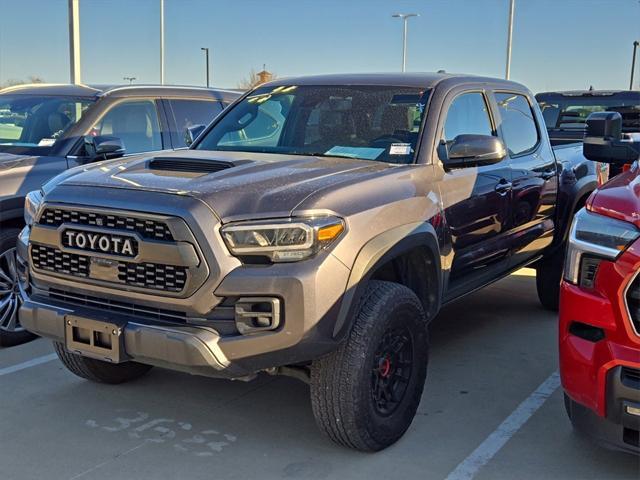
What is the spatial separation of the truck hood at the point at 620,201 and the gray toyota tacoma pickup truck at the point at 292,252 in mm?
891

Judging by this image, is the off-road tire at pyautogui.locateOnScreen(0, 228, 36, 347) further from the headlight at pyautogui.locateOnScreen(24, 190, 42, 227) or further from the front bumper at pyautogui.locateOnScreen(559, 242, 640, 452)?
the front bumper at pyautogui.locateOnScreen(559, 242, 640, 452)

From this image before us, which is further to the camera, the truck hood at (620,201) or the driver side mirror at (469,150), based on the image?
the driver side mirror at (469,150)

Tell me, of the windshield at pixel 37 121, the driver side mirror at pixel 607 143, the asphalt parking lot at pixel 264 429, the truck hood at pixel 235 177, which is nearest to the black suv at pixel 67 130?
the windshield at pixel 37 121

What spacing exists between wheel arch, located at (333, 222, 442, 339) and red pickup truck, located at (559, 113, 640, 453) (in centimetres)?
80

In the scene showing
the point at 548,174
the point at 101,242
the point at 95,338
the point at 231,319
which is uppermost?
the point at 548,174

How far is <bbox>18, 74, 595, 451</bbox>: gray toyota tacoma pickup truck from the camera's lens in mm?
3070

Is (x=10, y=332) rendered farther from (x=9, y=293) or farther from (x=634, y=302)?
(x=634, y=302)

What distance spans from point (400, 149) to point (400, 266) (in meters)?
0.72

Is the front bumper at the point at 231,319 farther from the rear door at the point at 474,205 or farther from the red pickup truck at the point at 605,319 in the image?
the rear door at the point at 474,205

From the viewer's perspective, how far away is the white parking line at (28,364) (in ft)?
15.5

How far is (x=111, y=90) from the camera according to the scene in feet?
19.9

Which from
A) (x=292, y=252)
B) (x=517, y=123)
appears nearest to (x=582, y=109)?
(x=517, y=123)

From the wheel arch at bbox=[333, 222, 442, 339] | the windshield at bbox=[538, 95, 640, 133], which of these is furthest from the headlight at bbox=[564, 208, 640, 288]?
the windshield at bbox=[538, 95, 640, 133]

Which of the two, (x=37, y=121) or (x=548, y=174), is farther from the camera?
(x=37, y=121)
